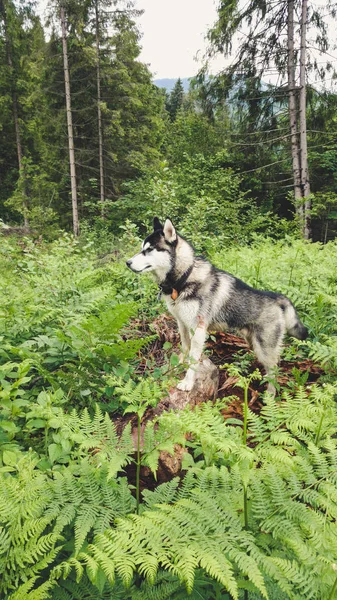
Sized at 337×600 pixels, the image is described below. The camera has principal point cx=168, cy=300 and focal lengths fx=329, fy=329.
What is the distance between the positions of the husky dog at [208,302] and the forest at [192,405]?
1.00ft

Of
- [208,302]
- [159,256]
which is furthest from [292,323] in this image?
[159,256]

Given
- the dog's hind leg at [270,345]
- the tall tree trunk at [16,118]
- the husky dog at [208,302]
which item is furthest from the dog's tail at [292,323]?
the tall tree trunk at [16,118]

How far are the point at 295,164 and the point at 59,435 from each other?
1286 cm

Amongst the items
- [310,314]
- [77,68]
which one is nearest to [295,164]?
[310,314]

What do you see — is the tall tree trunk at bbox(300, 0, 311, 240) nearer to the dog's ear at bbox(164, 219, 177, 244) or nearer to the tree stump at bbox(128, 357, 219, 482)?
the dog's ear at bbox(164, 219, 177, 244)

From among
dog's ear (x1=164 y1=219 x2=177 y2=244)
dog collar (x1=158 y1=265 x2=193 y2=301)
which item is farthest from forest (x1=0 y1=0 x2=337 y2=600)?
dog's ear (x1=164 y1=219 x2=177 y2=244)

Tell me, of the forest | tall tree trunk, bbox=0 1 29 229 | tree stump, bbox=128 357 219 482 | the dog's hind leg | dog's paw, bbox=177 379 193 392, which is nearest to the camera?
the forest

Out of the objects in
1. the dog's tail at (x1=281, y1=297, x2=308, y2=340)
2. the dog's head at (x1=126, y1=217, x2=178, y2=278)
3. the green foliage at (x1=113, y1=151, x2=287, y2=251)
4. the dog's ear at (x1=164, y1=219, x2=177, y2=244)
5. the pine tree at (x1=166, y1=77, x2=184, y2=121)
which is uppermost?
the pine tree at (x1=166, y1=77, x2=184, y2=121)

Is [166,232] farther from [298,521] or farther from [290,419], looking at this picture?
[298,521]

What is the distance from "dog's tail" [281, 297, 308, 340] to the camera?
3475 mm

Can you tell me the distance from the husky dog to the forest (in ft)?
1.00

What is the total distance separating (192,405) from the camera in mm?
2930

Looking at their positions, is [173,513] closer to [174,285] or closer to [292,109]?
[174,285]

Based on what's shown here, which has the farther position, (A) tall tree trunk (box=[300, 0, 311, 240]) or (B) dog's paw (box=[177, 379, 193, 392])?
(A) tall tree trunk (box=[300, 0, 311, 240])
